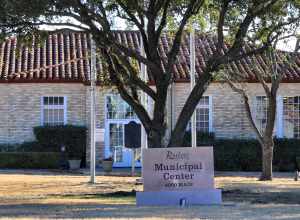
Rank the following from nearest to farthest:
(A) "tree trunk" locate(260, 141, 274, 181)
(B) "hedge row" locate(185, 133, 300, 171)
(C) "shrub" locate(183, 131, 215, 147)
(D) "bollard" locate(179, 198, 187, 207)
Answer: (D) "bollard" locate(179, 198, 187, 207)
(A) "tree trunk" locate(260, 141, 274, 181)
(B) "hedge row" locate(185, 133, 300, 171)
(C) "shrub" locate(183, 131, 215, 147)

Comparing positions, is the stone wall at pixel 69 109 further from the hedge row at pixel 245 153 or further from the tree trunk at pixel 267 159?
the tree trunk at pixel 267 159

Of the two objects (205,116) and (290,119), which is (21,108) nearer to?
(205,116)

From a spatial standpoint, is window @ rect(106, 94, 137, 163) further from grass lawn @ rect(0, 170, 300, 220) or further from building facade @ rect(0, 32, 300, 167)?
grass lawn @ rect(0, 170, 300, 220)

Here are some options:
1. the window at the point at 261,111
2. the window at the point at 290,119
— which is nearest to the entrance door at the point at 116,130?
the window at the point at 261,111

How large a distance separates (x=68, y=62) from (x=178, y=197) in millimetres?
22157

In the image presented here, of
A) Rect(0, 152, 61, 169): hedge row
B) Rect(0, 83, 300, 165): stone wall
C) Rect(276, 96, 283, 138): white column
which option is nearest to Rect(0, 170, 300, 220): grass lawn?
Rect(0, 152, 61, 169): hedge row

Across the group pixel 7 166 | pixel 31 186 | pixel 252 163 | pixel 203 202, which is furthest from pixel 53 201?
pixel 252 163

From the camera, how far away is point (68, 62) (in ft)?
128

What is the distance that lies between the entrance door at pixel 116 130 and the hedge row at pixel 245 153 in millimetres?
3440

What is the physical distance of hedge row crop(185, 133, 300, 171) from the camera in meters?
36.8

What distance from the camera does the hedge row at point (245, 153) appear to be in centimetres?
3684

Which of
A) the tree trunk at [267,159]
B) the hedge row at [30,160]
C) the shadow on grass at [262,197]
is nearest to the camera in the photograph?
the shadow on grass at [262,197]

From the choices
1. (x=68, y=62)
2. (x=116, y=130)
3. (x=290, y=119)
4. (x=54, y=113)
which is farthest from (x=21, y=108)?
(x=290, y=119)

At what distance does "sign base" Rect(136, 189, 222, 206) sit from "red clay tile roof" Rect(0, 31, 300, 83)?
63.0 feet
